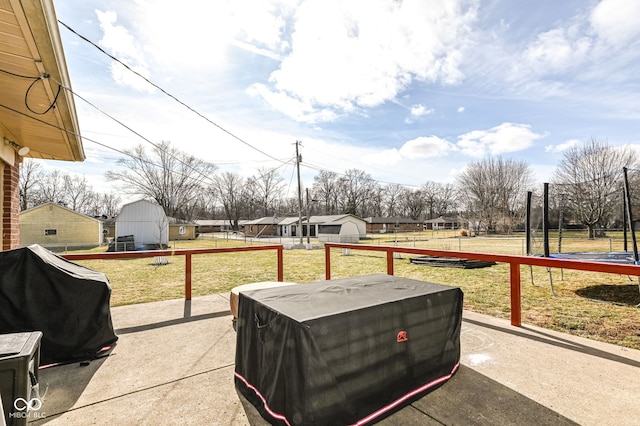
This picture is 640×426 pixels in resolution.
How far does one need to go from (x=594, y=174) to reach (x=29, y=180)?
5170 centimetres

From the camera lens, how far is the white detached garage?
2561 cm

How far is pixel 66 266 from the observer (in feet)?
9.59

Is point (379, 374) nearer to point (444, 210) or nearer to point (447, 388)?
point (447, 388)

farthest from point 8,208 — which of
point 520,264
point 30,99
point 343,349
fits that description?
point 520,264

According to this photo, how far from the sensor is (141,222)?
25844mm

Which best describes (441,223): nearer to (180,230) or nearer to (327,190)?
(327,190)

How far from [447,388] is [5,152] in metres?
5.75

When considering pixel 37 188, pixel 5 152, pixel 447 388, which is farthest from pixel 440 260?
pixel 37 188

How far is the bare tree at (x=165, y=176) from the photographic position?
31.9 meters

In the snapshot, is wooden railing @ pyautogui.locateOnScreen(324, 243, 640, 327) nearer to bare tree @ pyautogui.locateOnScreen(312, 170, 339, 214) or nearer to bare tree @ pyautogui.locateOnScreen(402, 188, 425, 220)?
bare tree @ pyautogui.locateOnScreen(312, 170, 339, 214)

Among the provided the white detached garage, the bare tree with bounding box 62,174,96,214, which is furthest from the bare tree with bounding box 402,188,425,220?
the bare tree with bounding box 62,174,96,214

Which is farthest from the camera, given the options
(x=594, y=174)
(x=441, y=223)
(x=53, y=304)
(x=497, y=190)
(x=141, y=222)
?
(x=441, y=223)

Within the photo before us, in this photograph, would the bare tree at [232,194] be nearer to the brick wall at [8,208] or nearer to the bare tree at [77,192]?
the bare tree at [77,192]

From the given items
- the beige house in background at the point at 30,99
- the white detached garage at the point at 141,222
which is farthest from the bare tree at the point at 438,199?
the beige house in background at the point at 30,99
